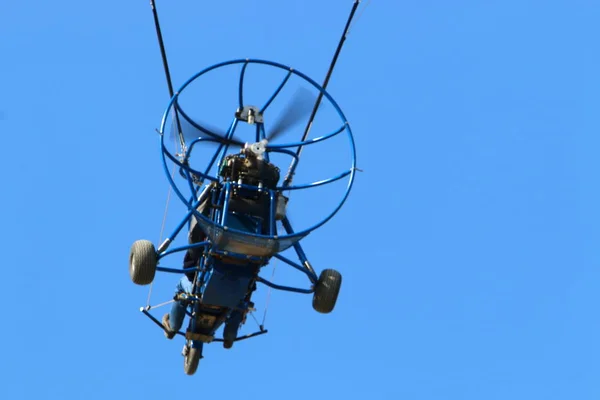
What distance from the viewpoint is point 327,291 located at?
100ft

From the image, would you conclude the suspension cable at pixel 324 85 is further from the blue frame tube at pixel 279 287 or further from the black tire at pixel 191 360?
the black tire at pixel 191 360

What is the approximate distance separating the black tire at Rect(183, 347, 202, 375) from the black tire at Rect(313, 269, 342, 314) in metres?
3.66

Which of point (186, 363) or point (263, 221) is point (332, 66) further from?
point (186, 363)

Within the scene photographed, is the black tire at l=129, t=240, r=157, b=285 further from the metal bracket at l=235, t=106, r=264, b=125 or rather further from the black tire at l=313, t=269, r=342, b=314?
the black tire at l=313, t=269, r=342, b=314

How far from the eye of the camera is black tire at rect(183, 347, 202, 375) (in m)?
32.5

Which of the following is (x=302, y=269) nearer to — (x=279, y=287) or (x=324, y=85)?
(x=279, y=287)

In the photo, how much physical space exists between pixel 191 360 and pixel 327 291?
14.3ft

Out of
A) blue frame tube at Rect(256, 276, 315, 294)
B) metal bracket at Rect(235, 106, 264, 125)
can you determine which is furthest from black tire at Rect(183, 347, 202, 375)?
metal bracket at Rect(235, 106, 264, 125)

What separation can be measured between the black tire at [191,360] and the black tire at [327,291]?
144 inches

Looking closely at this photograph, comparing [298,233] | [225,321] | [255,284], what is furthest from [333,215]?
[225,321]

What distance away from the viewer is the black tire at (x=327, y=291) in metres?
30.5

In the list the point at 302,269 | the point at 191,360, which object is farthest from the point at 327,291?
the point at 191,360

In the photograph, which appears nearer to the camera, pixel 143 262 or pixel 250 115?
pixel 143 262

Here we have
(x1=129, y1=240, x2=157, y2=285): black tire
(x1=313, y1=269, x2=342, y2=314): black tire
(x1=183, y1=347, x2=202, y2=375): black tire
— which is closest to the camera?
(x1=129, y1=240, x2=157, y2=285): black tire
